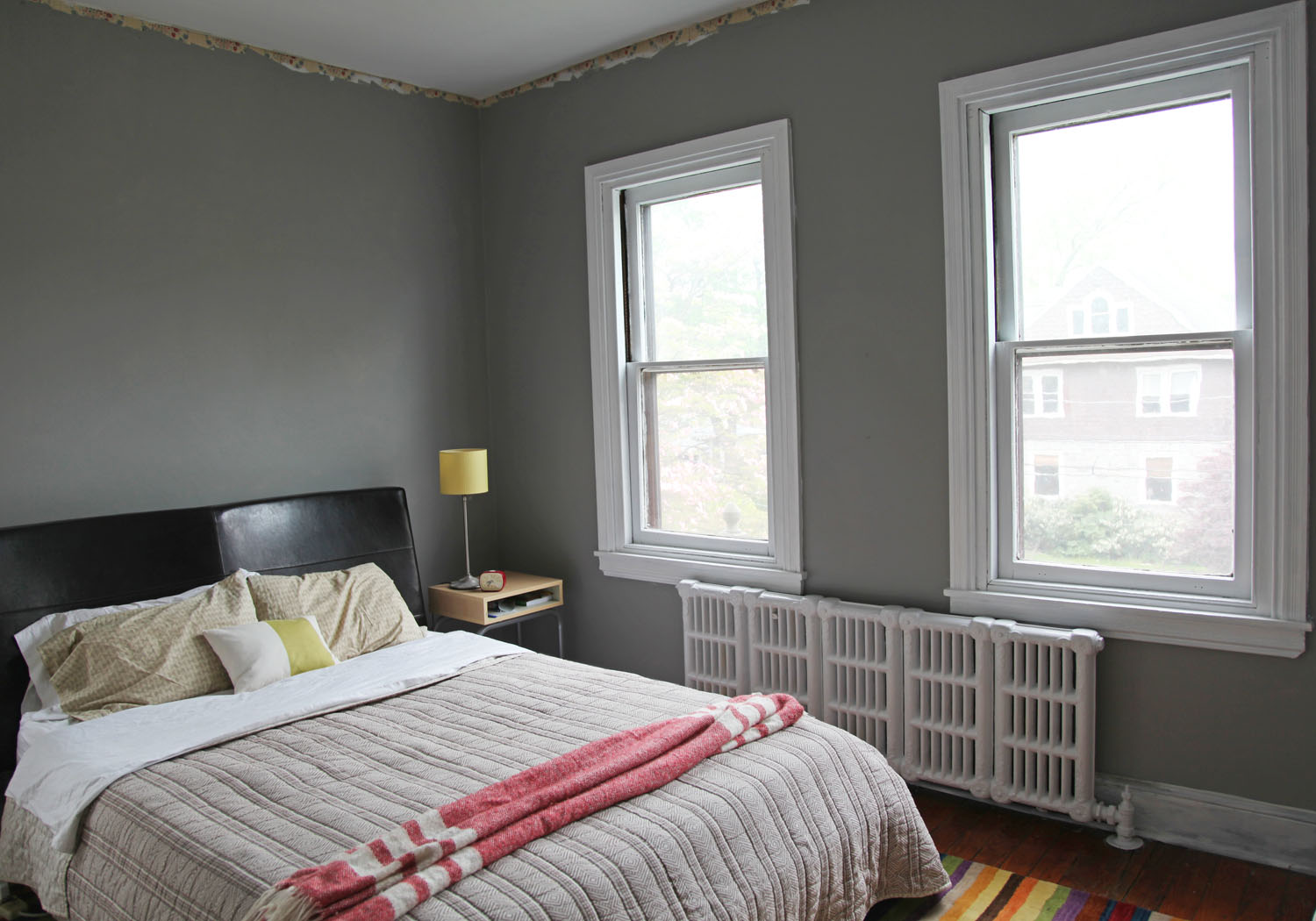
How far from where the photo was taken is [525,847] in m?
1.99

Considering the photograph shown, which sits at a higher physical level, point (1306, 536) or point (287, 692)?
point (1306, 536)

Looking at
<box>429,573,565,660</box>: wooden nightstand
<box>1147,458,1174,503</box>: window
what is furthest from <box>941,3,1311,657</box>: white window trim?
<box>429,573,565,660</box>: wooden nightstand

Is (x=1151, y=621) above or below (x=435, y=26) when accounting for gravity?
below

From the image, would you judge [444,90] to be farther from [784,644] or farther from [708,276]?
[784,644]

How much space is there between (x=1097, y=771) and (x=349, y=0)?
12.0 ft

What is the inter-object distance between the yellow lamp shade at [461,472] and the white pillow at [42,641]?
1292mm

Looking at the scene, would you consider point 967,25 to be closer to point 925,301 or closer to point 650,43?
point 925,301

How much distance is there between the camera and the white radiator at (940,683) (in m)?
2.95

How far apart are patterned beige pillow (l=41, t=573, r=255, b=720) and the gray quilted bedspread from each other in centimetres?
37

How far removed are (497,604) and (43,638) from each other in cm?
170

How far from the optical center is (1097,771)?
3045 millimetres

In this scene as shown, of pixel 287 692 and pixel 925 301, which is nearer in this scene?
pixel 287 692

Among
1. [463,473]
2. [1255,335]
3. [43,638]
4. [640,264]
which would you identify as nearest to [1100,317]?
[1255,335]

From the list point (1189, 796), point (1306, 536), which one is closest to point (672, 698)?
point (1189, 796)
